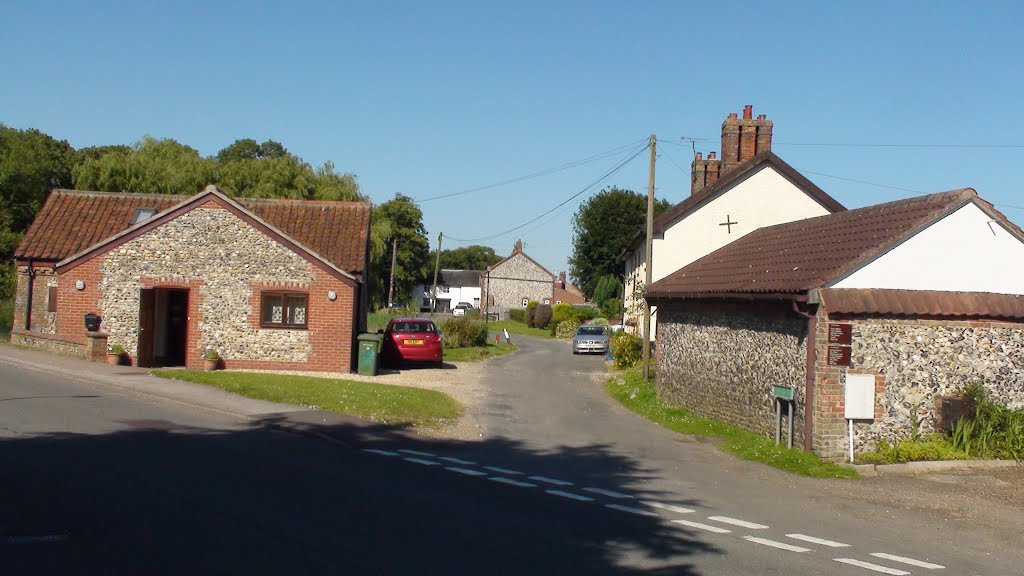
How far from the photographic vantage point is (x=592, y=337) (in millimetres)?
44844

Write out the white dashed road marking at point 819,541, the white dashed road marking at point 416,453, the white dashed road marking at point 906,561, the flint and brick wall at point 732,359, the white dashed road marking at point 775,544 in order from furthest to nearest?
the flint and brick wall at point 732,359 → the white dashed road marking at point 416,453 → the white dashed road marking at point 819,541 → the white dashed road marking at point 775,544 → the white dashed road marking at point 906,561

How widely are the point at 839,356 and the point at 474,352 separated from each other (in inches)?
1045

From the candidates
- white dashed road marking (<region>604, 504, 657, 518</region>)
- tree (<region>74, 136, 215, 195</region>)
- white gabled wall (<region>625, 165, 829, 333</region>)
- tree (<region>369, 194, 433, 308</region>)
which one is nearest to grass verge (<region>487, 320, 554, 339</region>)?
tree (<region>369, 194, 433, 308</region>)

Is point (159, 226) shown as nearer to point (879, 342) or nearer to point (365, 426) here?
point (365, 426)

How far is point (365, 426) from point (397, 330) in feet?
44.5

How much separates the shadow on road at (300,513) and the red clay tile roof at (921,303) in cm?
408

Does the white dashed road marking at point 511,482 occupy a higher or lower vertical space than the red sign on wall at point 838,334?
lower

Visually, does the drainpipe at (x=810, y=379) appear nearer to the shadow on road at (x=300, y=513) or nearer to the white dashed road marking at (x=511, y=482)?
the shadow on road at (x=300, y=513)

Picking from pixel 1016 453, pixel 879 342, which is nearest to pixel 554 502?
pixel 879 342

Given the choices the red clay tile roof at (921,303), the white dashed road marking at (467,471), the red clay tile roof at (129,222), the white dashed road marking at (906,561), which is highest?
the red clay tile roof at (129,222)

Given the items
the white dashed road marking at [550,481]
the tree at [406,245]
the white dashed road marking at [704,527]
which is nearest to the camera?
the white dashed road marking at [704,527]

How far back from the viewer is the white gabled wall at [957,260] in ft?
47.5

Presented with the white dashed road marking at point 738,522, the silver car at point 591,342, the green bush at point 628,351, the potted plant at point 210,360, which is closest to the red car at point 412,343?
the potted plant at point 210,360

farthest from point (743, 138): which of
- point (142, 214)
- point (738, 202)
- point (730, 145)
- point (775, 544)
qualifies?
point (775, 544)
